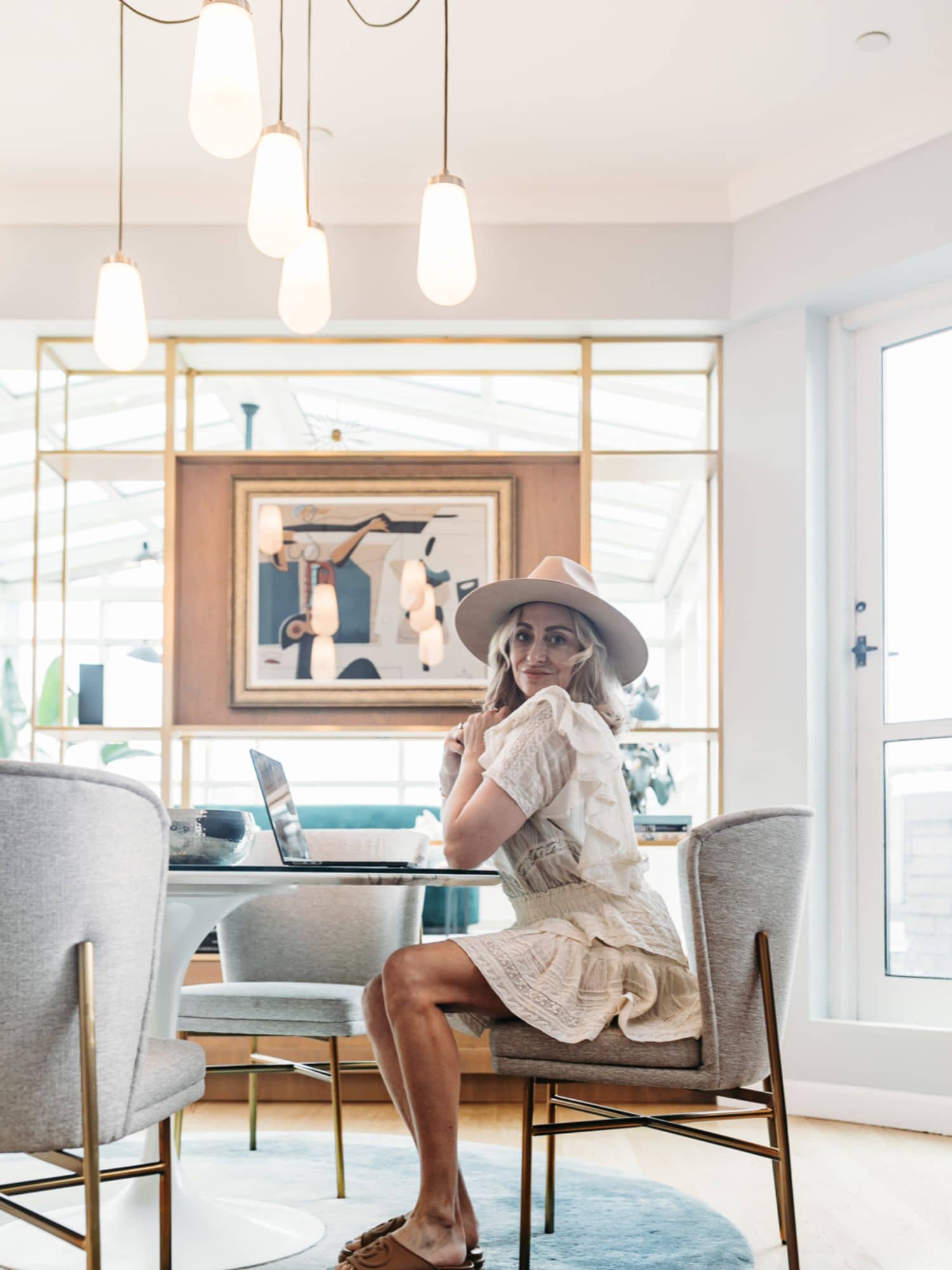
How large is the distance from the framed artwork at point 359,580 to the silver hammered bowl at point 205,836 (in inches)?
83.0

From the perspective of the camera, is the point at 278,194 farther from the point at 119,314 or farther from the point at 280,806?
the point at 280,806

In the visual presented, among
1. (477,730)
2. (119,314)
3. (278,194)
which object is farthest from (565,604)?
(119,314)

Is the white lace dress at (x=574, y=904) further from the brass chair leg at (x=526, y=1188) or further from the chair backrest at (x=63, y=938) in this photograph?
the chair backrest at (x=63, y=938)

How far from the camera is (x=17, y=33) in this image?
11.5 feet

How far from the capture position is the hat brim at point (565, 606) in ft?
8.34

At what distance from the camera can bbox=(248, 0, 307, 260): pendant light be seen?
222 cm

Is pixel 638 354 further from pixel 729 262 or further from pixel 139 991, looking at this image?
pixel 139 991

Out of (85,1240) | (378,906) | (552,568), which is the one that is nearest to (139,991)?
(85,1240)

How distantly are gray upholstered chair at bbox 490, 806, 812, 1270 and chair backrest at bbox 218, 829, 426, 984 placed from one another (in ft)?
3.73

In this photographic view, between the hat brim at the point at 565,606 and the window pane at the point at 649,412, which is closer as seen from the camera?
the hat brim at the point at 565,606

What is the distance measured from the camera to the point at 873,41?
3502 mm

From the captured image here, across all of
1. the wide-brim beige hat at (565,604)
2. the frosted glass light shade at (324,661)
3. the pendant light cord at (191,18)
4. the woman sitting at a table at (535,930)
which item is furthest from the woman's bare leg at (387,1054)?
the frosted glass light shade at (324,661)

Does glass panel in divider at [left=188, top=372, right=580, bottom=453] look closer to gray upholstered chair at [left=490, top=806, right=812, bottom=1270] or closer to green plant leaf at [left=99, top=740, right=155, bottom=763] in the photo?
green plant leaf at [left=99, top=740, right=155, bottom=763]

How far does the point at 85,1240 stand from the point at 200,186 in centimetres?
353
